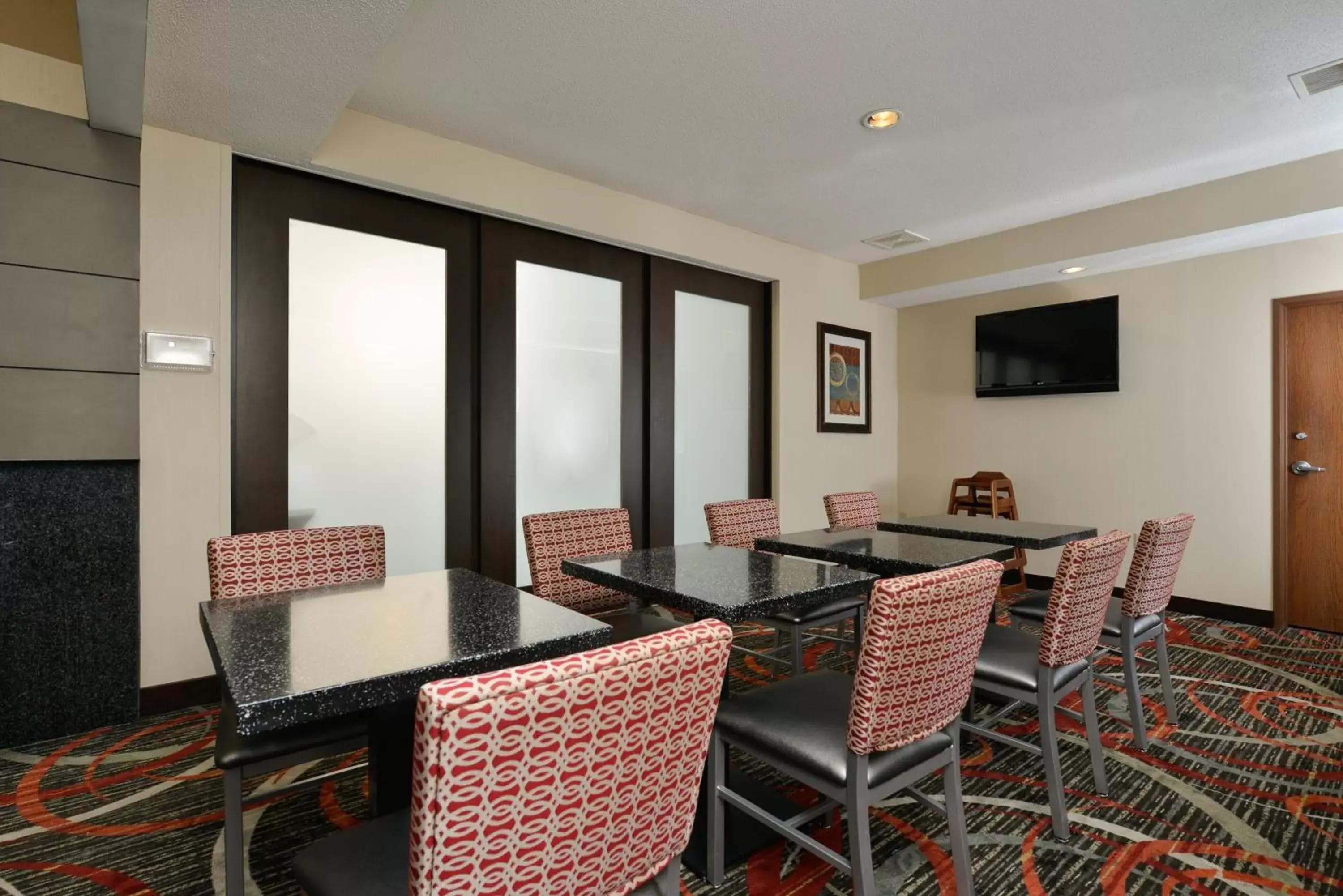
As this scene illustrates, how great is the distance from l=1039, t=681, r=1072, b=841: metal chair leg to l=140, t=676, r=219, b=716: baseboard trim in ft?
10.9

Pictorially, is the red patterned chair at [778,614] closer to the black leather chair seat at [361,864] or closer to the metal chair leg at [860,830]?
the metal chair leg at [860,830]

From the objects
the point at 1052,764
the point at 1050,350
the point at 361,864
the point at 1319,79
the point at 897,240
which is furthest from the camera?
the point at 1050,350

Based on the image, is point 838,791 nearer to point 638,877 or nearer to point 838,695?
point 838,695

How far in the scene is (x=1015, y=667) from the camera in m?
2.09

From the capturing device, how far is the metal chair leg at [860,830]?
143 cm

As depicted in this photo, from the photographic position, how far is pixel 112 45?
2039 millimetres

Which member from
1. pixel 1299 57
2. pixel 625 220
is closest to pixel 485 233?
pixel 625 220

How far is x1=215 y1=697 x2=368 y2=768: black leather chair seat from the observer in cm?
149

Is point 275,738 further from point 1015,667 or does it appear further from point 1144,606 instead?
point 1144,606

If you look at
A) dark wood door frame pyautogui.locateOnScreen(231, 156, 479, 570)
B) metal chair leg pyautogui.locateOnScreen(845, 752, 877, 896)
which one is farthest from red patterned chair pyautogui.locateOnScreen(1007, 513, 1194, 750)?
dark wood door frame pyautogui.locateOnScreen(231, 156, 479, 570)

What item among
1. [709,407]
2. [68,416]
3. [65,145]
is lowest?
[68,416]

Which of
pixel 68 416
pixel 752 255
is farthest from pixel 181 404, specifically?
pixel 752 255

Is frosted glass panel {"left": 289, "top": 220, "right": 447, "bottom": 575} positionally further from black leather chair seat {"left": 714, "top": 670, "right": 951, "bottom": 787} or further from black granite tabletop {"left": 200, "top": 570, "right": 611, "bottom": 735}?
black leather chair seat {"left": 714, "top": 670, "right": 951, "bottom": 787}

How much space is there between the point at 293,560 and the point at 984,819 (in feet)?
7.65
